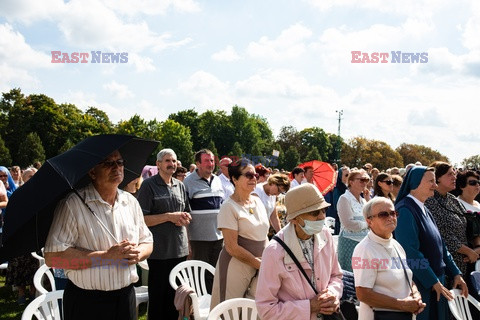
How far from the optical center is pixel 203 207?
667 cm

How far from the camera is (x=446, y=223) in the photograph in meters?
5.50

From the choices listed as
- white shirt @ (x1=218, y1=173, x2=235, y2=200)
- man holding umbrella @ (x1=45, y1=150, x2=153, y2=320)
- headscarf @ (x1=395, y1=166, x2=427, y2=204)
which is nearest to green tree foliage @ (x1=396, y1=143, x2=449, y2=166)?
white shirt @ (x1=218, y1=173, x2=235, y2=200)

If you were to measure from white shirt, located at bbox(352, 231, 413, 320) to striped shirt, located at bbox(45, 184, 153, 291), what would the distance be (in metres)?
1.87

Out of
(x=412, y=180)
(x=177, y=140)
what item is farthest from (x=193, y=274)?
(x=177, y=140)

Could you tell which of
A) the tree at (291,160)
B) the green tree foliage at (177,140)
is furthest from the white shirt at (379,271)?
the tree at (291,160)

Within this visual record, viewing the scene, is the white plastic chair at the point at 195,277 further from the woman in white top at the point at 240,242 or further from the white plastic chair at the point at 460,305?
the white plastic chair at the point at 460,305

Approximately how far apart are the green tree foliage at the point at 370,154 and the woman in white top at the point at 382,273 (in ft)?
255

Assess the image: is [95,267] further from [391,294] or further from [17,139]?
[17,139]

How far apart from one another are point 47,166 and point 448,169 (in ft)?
15.5

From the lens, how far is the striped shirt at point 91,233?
303cm

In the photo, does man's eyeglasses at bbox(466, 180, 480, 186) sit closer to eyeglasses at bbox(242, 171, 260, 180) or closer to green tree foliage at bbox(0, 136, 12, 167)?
eyeglasses at bbox(242, 171, 260, 180)

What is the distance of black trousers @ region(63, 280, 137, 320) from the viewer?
309 centimetres

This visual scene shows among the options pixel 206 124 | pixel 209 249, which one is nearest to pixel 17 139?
pixel 206 124

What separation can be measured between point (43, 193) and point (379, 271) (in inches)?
106
